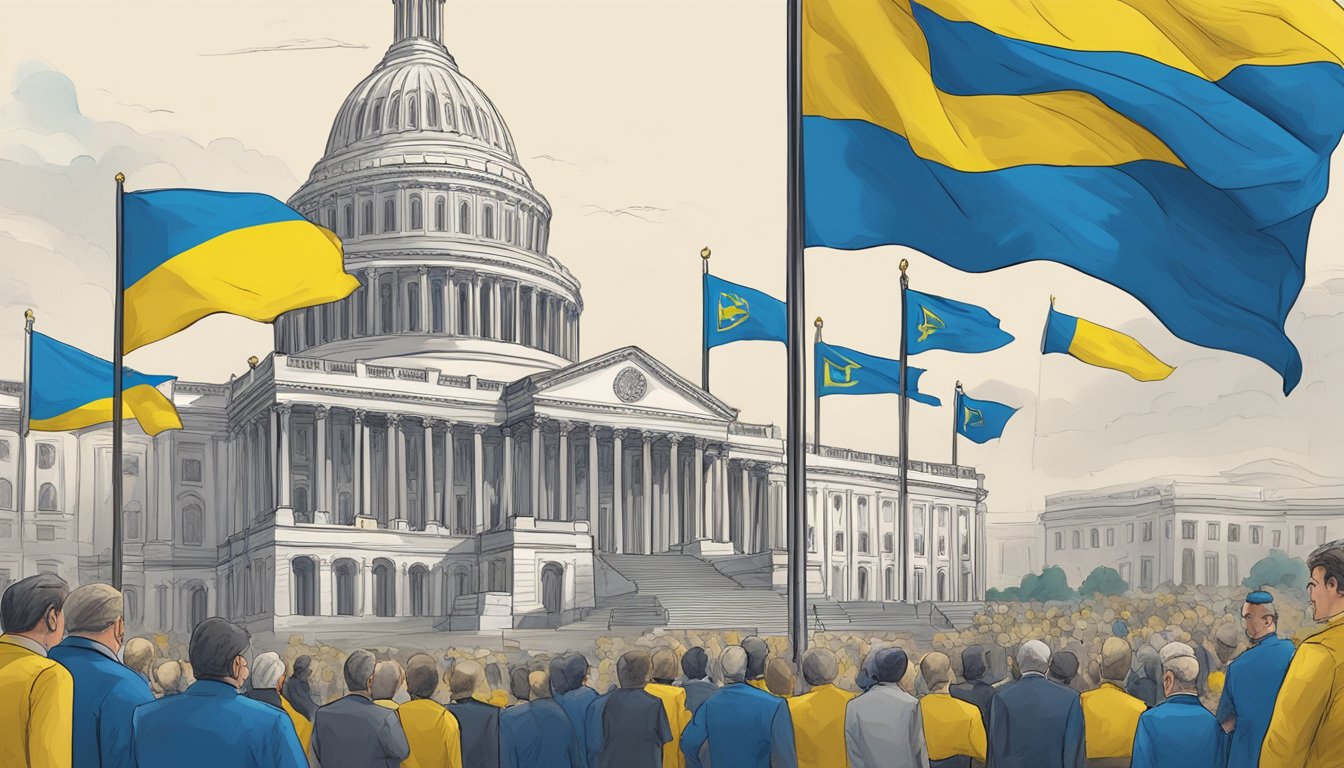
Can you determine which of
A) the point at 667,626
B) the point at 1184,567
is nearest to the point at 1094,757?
the point at 667,626

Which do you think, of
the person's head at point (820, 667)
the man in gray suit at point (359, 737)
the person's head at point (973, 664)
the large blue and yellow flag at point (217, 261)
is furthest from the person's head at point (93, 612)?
the large blue and yellow flag at point (217, 261)

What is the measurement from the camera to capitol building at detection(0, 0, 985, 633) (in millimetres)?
52156

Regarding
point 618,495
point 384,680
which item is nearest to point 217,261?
point 384,680

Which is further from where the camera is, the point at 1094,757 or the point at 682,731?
the point at 682,731

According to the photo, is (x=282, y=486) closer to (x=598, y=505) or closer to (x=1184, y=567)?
(x=598, y=505)

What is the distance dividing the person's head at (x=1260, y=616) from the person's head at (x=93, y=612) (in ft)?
16.2

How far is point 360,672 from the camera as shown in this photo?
24.7 feet

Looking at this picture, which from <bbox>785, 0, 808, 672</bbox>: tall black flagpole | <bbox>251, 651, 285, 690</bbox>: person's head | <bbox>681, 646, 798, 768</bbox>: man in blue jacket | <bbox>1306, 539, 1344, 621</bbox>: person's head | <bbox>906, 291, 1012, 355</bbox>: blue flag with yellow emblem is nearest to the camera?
<bbox>1306, 539, 1344, 621</bbox>: person's head

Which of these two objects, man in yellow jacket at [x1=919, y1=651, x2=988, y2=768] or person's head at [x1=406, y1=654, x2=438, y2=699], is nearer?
person's head at [x1=406, y1=654, x2=438, y2=699]

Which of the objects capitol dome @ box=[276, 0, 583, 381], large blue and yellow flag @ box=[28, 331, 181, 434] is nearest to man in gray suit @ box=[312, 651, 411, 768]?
large blue and yellow flag @ box=[28, 331, 181, 434]

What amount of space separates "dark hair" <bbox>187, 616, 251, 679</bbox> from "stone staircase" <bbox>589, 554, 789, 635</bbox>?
40.1m

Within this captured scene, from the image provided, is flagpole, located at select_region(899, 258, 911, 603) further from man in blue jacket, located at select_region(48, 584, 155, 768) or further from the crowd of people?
man in blue jacket, located at select_region(48, 584, 155, 768)

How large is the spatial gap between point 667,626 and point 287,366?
19866 millimetres

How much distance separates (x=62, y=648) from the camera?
19.0 feet
